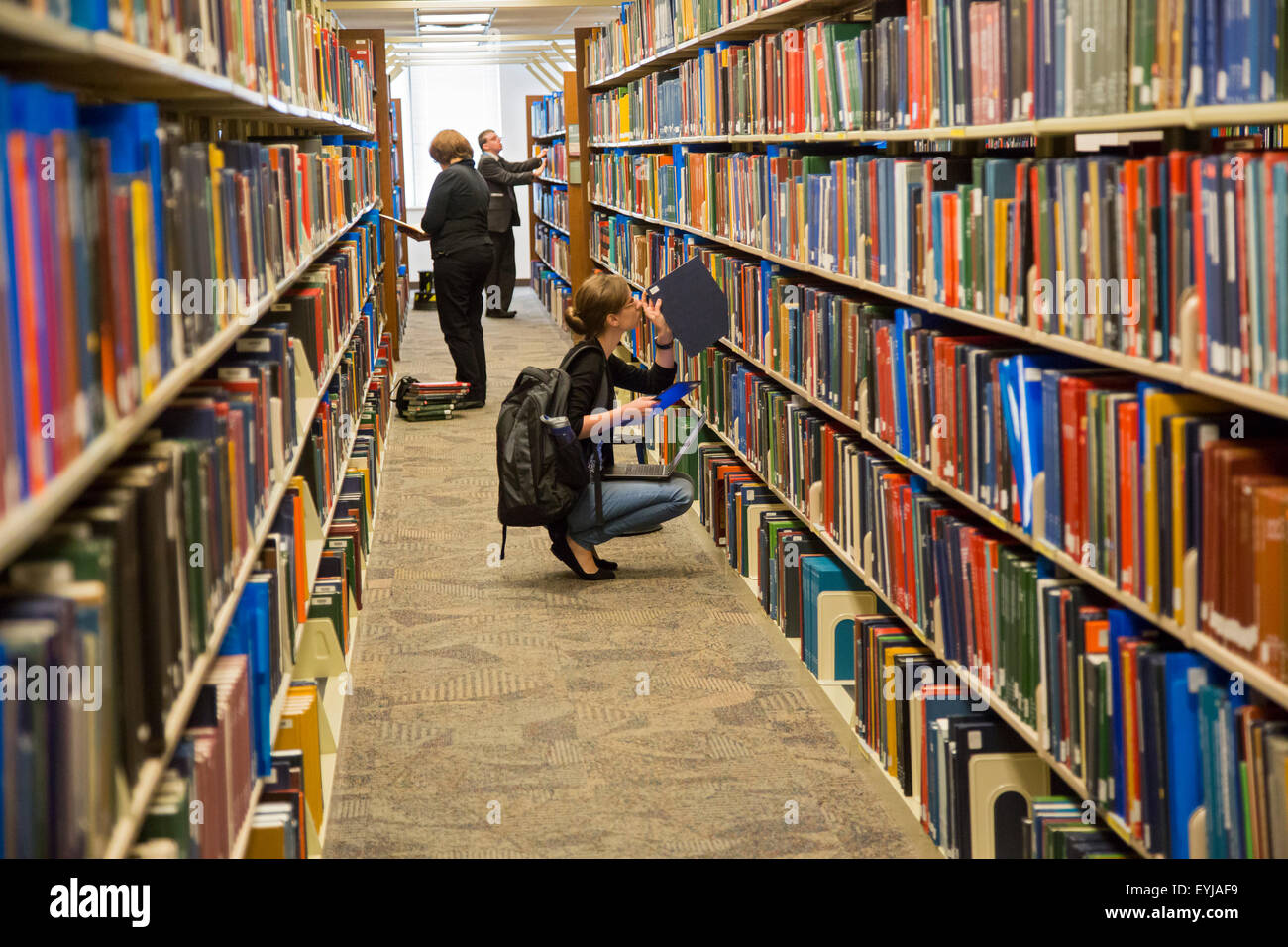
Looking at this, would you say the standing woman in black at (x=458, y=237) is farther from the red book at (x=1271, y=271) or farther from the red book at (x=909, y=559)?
the red book at (x=1271, y=271)

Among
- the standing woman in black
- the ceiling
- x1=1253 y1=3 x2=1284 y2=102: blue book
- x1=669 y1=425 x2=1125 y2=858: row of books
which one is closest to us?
x1=1253 y1=3 x2=1284 y2=102: blue book

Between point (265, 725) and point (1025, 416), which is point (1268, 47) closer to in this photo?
point (1025, 416)

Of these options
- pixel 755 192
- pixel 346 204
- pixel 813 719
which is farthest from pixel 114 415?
pixel 346 204

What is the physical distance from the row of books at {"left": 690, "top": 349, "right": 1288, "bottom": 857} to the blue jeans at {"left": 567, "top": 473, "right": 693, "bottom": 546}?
3.30 feet

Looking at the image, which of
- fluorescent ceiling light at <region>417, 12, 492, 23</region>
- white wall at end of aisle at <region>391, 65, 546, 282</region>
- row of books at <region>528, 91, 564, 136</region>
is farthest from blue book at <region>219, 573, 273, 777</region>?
white wall at end of aisle at <region>391, 65, 546, 282</region>

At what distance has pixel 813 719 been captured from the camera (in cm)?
367

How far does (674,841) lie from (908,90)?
180 cm

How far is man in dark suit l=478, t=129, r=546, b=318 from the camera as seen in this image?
472 inches

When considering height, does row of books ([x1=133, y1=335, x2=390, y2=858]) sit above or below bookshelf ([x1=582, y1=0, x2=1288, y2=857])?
below

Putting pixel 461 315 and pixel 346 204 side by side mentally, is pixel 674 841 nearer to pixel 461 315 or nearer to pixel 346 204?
pixel 346 204

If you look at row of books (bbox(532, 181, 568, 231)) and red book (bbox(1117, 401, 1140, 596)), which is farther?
row of books (bbox(532, 181, 568, 231))

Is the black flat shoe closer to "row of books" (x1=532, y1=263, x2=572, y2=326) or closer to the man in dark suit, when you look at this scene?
"row of books" (x1=532, y1=263, x2=572, y2=326)

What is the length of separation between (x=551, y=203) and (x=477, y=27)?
8.05ft

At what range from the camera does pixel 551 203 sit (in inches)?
539
